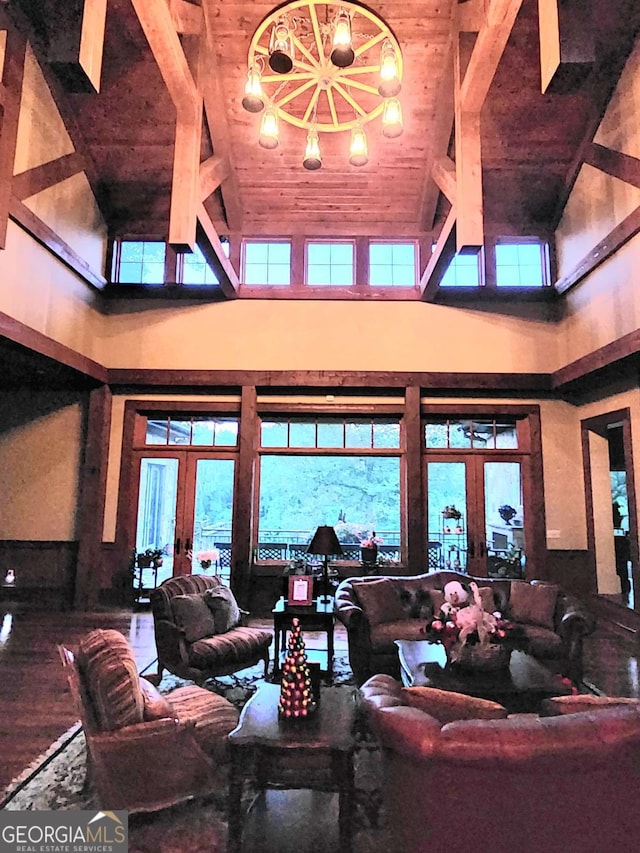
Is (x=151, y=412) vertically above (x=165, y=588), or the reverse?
(x=151, y=412)

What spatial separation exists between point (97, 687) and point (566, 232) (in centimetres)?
773

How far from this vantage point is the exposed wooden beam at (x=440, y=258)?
18.8ft

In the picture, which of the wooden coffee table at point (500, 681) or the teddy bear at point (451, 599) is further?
the teddy bear at point (451, 599)

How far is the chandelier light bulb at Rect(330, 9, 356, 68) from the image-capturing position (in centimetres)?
383

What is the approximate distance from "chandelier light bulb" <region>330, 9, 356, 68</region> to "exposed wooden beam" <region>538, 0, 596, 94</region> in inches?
55.7

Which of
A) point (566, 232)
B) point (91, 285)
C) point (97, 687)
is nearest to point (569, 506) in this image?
point (566, 232)

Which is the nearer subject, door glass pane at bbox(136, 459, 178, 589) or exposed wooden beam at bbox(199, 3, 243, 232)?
exposed wooden beam at bbox(199, 3, 243, 232)

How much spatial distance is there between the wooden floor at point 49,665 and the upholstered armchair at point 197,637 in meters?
0.77

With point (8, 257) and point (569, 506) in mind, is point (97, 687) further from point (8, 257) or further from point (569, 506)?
point (569, 506)

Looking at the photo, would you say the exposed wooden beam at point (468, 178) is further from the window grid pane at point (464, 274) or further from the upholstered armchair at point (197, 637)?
the upholstered armchair at point (197, 637)

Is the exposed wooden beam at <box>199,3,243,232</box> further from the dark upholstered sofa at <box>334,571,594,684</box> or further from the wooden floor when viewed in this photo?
the wooden floor

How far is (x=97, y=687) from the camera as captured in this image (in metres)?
2.50

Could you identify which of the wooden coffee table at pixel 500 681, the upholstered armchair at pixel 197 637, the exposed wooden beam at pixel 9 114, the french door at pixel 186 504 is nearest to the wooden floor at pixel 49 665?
the upholstered armchair at pixel 197 637

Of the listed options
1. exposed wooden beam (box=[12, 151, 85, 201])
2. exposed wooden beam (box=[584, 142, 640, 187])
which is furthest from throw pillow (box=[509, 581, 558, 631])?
exposed wooden beam (box=[12, 151, 85, 201])
